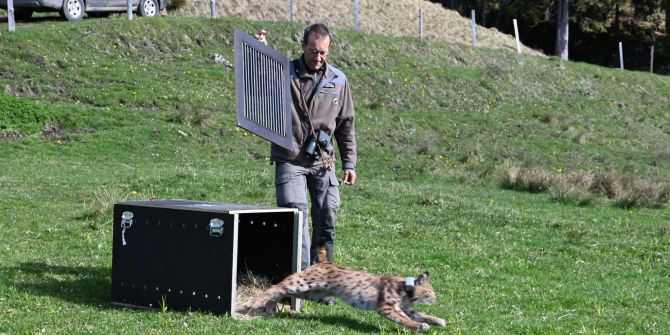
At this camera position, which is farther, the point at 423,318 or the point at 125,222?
the point at 125,222

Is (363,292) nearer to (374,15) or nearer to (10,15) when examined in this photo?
(10,15)

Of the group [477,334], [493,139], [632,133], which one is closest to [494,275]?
[477,334]

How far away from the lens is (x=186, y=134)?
24.8 m

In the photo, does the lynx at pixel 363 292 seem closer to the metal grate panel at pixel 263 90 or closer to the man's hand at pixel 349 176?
the man's hand at pixel 349 176

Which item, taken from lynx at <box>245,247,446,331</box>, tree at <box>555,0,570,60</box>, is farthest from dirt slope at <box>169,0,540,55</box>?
lynx at <box>245,247,446,331</box>

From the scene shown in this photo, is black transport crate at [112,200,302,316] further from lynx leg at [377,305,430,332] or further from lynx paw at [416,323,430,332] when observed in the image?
lynx paw at [416,323,430,332]

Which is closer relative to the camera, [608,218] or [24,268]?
[24,268]

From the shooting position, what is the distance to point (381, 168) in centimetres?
2448

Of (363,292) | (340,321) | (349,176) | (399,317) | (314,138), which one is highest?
(314,138)

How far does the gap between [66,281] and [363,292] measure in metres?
3.03

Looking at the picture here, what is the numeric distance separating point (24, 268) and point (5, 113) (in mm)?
15052

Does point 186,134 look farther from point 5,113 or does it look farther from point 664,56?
point 664,56

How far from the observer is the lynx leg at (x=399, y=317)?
7980 mm

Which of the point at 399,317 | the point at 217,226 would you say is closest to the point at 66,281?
the point at 217,226
